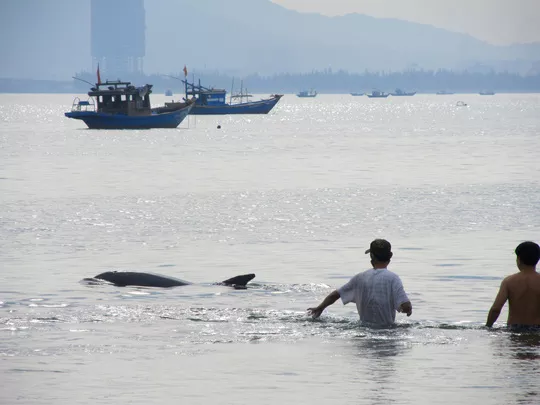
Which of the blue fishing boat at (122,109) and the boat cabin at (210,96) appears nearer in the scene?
the blue fishing boat at (122,109)

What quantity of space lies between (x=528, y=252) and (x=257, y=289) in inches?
357

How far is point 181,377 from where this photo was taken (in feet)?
47.0

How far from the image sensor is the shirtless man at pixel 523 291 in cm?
1491

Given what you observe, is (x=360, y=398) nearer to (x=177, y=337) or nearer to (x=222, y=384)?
(x=222, y=384)

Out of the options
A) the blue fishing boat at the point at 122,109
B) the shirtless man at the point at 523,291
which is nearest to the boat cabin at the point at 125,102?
the blue fishing boat at the point at 122,109

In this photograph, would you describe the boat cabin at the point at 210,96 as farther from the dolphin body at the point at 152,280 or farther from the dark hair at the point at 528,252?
the dark hair at the point at 528,252

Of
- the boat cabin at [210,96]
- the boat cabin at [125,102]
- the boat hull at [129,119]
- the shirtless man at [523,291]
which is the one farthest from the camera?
the boat cabin at [210,96]

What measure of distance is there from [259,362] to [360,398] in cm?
265

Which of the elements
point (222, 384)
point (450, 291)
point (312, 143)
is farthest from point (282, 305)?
point (312, 143)

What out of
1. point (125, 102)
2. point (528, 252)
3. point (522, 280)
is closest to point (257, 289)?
point (522, 280)

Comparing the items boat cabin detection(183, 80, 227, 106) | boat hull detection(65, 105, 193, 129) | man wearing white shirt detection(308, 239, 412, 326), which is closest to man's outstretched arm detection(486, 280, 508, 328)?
man wearing white shirt detection(308, 239, 412, 326)

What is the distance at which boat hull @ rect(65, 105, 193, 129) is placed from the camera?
122562 millimetres

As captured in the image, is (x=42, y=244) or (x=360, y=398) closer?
(x=360, y=398)

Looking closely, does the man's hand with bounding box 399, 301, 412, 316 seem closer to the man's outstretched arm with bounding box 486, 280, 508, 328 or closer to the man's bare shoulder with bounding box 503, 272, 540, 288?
the man's outstretched arm with bounding box 486, 280, 508, 328
